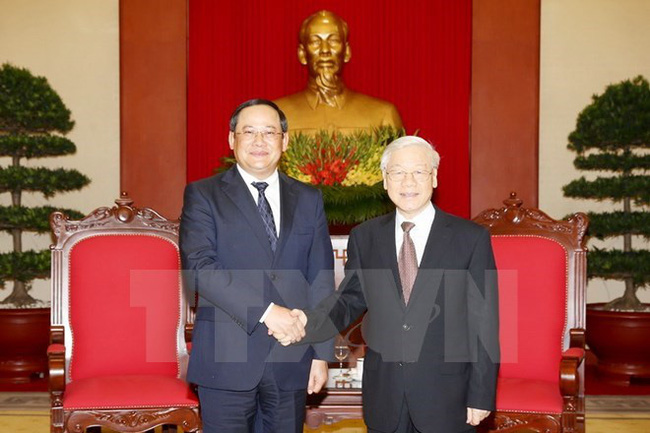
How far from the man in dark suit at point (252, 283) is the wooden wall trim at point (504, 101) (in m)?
3.33

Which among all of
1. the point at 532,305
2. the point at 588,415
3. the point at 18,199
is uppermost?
the point at 18,199

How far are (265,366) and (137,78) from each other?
142 inches

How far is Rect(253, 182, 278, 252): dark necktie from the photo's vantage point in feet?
7.36

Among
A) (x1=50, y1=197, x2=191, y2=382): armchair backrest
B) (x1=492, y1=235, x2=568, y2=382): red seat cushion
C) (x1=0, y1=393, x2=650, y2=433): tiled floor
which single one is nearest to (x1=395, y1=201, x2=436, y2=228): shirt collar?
(x1=492, y1=235, x2=568, y2=382): red seat cushion

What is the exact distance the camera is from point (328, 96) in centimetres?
515

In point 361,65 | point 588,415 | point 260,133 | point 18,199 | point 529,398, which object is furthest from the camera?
point 361,65

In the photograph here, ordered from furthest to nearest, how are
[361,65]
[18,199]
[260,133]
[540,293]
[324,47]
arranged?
[361,65], [324,47], [18,199], [540,293], [260,133]

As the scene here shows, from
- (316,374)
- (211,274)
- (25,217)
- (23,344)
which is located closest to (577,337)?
(316,374)

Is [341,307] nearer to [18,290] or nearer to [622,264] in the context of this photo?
[622,264]

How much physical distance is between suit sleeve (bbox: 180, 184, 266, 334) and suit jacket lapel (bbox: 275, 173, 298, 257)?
10 cm

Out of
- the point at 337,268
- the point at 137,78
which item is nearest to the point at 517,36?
the point at 137,78

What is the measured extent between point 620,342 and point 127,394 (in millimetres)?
2872

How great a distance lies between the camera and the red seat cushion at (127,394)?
2818 millimetres

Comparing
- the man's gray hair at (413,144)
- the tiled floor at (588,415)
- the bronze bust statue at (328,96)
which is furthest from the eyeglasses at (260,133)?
the bronze bust statue at (328,96)
